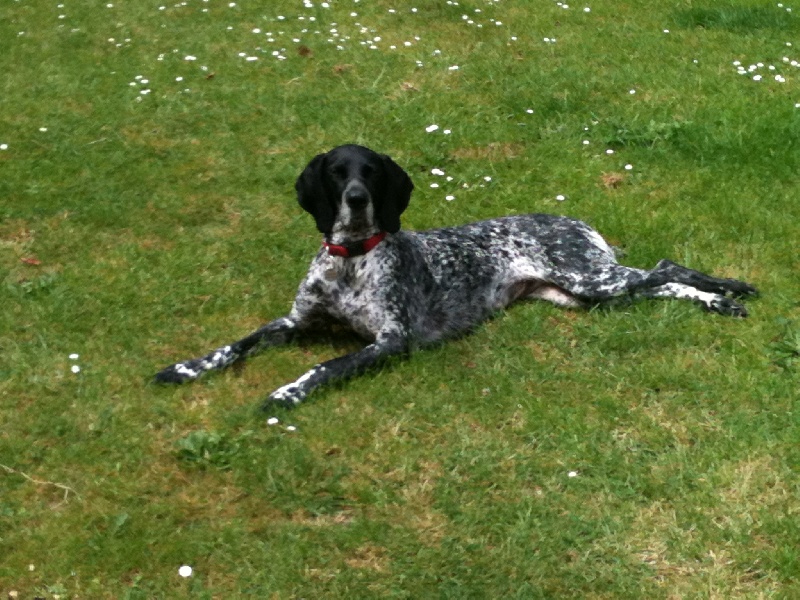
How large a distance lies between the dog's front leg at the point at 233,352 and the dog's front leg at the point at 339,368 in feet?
1.63

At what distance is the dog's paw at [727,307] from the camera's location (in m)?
6.42

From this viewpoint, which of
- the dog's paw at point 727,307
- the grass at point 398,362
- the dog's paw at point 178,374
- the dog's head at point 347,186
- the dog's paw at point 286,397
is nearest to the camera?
the grass at point 398,362

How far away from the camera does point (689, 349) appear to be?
611 cm

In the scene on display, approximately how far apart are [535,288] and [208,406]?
8.06 ft

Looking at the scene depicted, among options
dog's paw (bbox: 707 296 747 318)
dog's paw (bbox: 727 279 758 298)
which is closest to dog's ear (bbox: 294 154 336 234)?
dog's paw (bbox: 707 296 747 318)

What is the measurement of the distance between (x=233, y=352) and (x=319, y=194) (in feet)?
3.49

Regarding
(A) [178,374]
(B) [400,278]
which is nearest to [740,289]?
(B) [400,278]

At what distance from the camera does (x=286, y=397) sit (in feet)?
18.4

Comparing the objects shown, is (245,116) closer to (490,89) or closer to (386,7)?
(490,89)

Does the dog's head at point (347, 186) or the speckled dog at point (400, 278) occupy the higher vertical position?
the dog's head at point (347, 186)

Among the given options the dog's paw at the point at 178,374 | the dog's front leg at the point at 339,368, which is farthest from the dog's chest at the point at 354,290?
the dog's paw at the point at 178,374

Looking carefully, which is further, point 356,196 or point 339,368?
point 356,196

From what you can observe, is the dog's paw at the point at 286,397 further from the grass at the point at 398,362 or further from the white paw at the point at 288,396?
the grass at the point at 398,362

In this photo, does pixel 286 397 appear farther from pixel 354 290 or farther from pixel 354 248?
pixel 354 248
